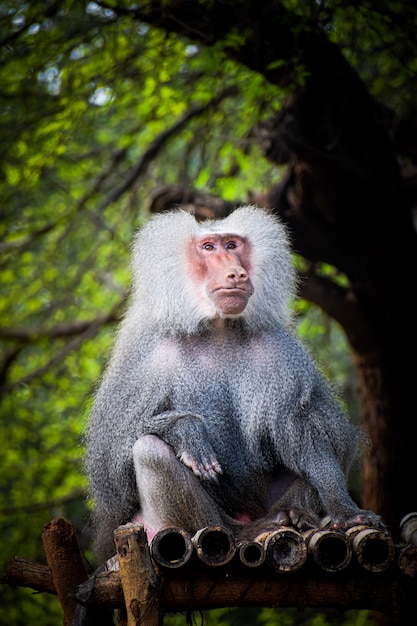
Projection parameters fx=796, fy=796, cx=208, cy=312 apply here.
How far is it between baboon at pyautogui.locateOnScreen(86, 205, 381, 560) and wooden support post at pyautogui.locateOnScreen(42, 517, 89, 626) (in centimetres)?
33

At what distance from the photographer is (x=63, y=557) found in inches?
163

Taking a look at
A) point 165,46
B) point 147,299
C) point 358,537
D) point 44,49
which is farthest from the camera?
point 165,46

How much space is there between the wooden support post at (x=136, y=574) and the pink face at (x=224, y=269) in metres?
1.42

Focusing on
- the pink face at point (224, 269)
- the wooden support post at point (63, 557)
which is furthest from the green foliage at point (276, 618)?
the pink face at point (224, 269)

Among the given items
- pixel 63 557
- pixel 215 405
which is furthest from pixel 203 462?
pixel 63 557

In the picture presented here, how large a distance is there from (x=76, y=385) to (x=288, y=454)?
5.13 m

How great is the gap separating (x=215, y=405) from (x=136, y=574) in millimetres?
1142

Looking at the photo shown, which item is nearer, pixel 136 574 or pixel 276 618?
pixel 136 574

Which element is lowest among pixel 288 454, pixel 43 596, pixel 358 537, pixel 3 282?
pixel 43 596

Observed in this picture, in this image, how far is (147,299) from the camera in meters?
4.80

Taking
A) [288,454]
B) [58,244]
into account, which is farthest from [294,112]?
[288,454]

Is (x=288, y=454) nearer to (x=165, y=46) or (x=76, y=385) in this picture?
(x=165, y=46)

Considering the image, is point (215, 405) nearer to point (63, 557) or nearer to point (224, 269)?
point (224, 269)

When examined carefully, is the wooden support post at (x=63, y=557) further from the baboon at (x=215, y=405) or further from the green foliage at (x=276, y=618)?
the green foliage at (x=276, y=618)
